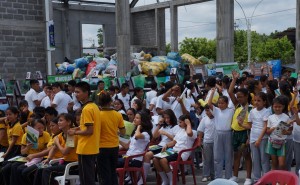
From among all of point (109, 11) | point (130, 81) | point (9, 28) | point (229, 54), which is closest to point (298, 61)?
point (229, 54)

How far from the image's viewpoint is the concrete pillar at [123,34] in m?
15.0

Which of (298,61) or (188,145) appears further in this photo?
(298,61)

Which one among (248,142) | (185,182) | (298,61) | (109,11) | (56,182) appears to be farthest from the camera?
(109,11)

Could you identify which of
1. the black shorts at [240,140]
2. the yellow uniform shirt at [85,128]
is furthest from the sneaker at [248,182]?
the yellow uniform shirt at [85,128]

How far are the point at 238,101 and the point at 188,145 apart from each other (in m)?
1.16

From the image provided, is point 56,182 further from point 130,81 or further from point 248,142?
point 130,81

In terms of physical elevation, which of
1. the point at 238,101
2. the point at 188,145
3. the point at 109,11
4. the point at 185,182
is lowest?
the point at 185,182

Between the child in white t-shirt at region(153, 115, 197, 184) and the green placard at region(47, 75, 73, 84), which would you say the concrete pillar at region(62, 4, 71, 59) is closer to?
the green placard at region(47, 75, 73, 84)

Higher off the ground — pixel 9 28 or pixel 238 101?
pixel 9 28

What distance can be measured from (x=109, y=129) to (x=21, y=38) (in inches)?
431

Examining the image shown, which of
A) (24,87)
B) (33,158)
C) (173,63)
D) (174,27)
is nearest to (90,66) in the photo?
(173,63)

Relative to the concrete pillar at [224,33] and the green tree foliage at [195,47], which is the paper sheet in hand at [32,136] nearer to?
the concrete pillar at [224,33]

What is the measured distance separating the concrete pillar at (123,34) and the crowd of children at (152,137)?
23.2 ft

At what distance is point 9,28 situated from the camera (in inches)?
608
